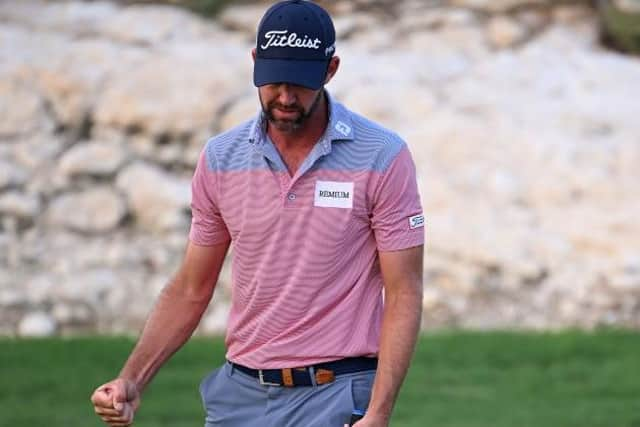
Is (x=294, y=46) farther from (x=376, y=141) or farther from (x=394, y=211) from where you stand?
(x=394, y=211)

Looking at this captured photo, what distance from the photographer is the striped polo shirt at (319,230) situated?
5531 mm

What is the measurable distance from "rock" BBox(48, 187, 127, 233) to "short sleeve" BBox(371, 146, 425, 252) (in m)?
8.29

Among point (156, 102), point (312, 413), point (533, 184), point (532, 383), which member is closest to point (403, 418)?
point (532, 383)

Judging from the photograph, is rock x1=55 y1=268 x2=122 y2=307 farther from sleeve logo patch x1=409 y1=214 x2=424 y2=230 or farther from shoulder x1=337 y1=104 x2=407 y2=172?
sleeve logo patch x1=409 y1=214 x2=424 y2=230

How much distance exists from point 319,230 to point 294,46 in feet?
1.90

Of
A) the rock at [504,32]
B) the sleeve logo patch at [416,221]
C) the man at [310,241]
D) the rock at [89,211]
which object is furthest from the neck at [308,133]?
the rock at [504,32]

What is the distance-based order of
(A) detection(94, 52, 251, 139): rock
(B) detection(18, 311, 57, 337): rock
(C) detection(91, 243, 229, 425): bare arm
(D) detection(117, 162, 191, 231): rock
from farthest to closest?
(A) detection(94, 52, 251, 139): rock
(D) detection(117, 162, 191, 231): rock
(B) detection(18, 311, 57, 337): rock
(C) detection(91, 243, 229, 425): bare arm

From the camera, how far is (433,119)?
13969 mm

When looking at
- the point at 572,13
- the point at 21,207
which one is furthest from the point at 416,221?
the point at 572,13

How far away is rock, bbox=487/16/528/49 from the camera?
15047 mm

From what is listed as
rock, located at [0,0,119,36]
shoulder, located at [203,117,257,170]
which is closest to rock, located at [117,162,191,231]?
rock, located at [0,0,119,36]

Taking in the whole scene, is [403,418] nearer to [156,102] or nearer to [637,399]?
[637,399]

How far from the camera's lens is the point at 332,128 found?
559 centimetres

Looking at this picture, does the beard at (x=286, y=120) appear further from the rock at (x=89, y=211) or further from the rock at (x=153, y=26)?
the rock at (x=153, y=26)
